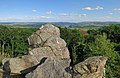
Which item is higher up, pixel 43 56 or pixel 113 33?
pixel 43 56

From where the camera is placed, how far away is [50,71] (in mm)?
15836

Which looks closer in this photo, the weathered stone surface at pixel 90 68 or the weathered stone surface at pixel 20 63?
the weathered stone surface at pixel 90 68

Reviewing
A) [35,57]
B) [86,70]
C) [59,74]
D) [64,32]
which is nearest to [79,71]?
[86,70]

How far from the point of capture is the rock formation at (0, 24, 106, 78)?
1422cm

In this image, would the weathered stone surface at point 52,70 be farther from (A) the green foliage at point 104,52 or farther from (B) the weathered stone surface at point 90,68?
(A) the green foliage at point 104,52

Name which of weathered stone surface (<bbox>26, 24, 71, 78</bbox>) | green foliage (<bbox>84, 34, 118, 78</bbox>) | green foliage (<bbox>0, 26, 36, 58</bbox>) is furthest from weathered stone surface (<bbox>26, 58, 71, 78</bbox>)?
green foliage (<bbox>0, 26, 36, 58</bbox>)

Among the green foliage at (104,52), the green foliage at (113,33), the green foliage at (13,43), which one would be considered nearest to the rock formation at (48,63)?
the green foliage at (104,52)

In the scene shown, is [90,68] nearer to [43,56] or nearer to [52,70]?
[52,70]

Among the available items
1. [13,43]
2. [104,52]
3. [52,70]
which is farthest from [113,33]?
[52,70]

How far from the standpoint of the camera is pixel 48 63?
16172 millimetres

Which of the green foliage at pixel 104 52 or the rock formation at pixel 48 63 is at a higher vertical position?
the rock formation at pixel 48 63

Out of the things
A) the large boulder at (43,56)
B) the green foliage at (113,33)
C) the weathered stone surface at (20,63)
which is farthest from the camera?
the green foliage at (113,33)

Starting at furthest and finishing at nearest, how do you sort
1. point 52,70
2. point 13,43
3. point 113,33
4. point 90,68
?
point 113,33, point 13,43, point 52,70, point 90,68

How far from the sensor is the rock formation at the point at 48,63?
46.6 feet
